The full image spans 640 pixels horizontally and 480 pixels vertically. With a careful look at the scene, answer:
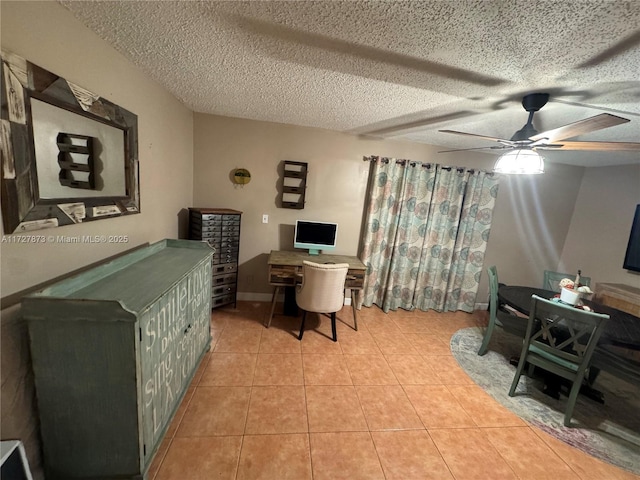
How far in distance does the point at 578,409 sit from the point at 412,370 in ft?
4.19

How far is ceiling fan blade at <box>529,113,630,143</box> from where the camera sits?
4.05ft

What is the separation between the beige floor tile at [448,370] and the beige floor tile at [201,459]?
179cm

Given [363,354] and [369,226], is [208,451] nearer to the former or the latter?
[363,354]

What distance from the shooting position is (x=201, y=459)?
1.36m

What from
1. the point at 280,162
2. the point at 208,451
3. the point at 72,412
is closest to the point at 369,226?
the point at 280,162

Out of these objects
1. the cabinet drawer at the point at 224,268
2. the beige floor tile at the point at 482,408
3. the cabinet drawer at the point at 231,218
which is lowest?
the beige floor tile at the point at 482,408

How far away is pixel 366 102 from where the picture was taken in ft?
6.66

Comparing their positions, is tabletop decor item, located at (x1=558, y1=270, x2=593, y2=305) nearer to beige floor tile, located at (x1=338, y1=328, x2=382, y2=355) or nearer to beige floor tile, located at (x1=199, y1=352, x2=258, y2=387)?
beige floor tile, located at (x1=338, y1=328, x2=382, y2=355)

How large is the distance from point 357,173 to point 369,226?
0.72 metres

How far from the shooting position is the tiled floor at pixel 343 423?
1.40 meters

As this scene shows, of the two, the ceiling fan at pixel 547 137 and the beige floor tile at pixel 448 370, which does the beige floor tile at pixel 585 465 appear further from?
the ceiling fan at pixel 547 137

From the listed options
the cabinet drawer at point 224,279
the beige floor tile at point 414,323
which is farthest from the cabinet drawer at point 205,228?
the beige floor tile at point 414,323

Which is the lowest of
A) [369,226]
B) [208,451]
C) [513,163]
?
[208,451]

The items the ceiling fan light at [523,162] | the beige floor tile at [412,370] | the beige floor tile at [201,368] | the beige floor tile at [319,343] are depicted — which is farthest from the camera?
the beige floor tile at [319,343]
